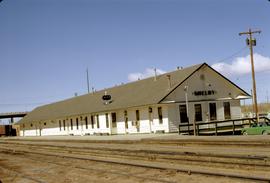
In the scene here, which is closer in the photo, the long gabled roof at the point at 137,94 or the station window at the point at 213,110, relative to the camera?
the long gabled roof at the point at 137,94

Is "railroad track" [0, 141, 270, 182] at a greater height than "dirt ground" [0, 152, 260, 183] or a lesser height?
greater

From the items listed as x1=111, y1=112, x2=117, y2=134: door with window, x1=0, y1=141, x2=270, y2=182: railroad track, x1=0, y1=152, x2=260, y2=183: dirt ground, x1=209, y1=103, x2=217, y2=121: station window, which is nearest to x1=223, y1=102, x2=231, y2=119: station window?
Result: x1=209, y1=103, x2=217, y2=121: station window

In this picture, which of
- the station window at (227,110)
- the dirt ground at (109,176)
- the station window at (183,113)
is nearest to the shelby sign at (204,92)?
the station window at (227,110)

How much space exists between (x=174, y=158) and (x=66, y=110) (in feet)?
147

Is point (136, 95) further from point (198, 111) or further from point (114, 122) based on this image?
point (198, 111)

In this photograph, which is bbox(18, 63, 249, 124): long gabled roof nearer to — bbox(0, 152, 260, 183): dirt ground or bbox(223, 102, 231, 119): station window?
bbox(223, 102, 231, 119): station window

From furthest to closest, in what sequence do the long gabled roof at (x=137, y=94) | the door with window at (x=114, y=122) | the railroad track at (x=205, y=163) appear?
the door with window at (x=114, y=122) → the long gabled roof at (x=137, y=94) → the railroad track at (x=205, y=163)

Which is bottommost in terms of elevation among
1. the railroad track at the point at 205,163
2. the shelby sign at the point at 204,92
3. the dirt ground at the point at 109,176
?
the dirt ground at the point at 109,176

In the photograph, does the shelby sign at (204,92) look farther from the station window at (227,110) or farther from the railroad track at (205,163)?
the railroad track at (205,163)

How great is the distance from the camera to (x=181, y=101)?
36.2 m

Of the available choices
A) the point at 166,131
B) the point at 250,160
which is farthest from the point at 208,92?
the point at 250,160

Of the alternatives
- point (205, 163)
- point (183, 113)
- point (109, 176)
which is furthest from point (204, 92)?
point (109, 176)

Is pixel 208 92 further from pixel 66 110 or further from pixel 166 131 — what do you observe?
pixel 66 110

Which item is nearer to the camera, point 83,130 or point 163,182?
point 163,182
